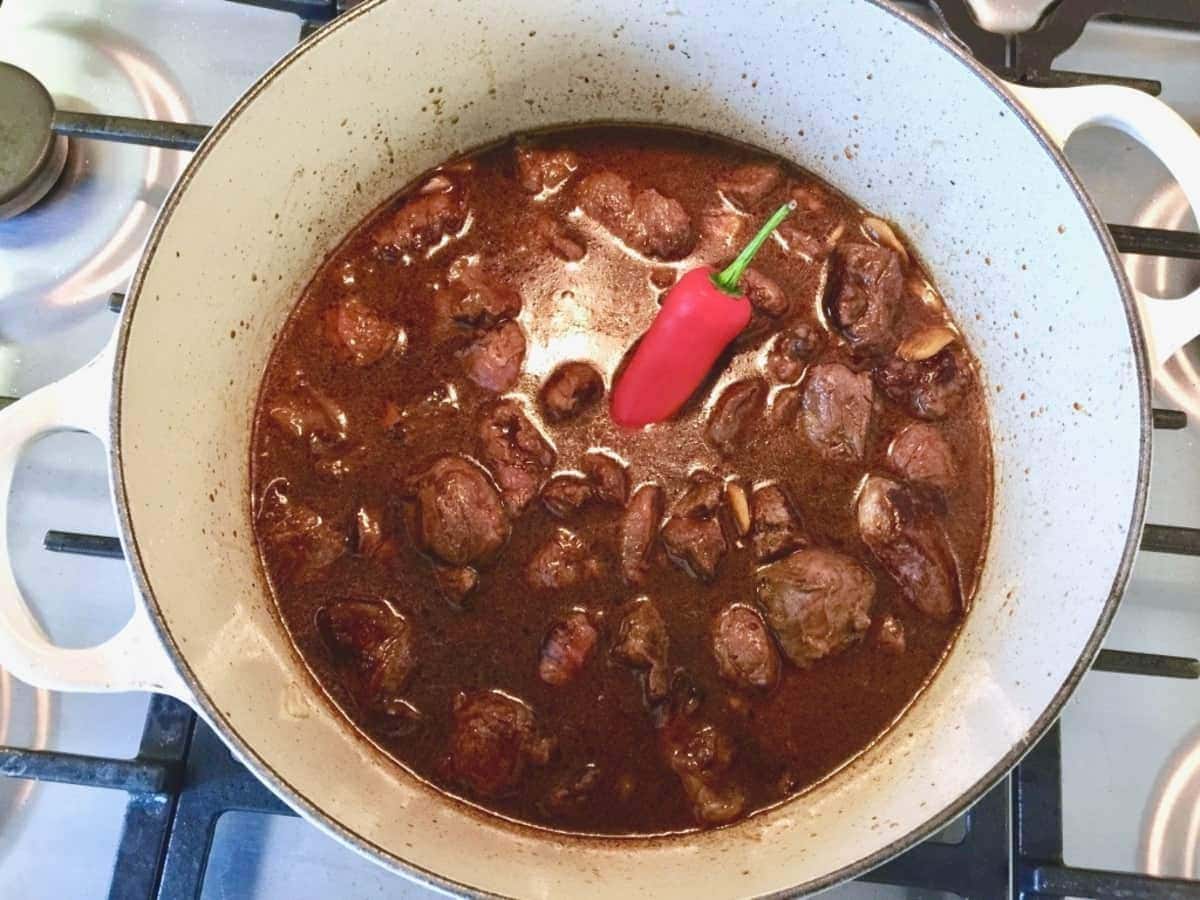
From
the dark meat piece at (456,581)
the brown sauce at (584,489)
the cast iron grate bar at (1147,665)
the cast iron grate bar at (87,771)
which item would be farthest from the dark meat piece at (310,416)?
the cast iron grate bar at (1147,665)

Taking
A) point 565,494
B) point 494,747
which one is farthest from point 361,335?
point 494,747

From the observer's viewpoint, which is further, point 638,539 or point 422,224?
point 422,224

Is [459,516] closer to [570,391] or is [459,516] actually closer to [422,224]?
[570,391]

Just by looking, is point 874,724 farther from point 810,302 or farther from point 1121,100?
point 1121,100

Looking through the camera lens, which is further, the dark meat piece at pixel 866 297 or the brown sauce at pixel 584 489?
the dark meat piece at pixel 866 297

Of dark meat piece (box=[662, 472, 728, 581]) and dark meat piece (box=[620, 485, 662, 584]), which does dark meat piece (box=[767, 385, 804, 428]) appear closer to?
dark meat piece (box=[662, 472, 728, 581])

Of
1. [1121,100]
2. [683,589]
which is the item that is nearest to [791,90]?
[1121,100]

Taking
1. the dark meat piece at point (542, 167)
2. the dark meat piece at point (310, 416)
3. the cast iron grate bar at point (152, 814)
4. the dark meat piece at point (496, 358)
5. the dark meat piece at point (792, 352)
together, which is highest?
the dark meat piece at point (542, 167)

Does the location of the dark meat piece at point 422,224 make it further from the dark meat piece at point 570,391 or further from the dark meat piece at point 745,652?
the dark meat piece at point 745,652
